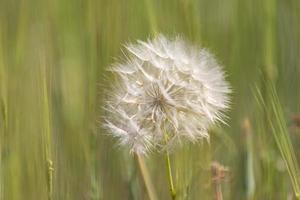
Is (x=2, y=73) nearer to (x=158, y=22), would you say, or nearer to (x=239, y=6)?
(x=158, y=22)

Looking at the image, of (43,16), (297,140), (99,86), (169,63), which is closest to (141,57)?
(169,63)

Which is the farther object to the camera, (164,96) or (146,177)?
(146,177)

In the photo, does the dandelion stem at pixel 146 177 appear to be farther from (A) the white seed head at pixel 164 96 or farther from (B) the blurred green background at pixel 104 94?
(A) the white seed head at pixel 164 96

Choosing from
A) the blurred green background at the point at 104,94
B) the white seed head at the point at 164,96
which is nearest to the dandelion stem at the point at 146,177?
the blurred green background at the point at 104,94

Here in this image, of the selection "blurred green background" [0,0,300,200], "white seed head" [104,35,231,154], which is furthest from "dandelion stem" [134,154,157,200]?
"white seed head" [104,35,231,154]

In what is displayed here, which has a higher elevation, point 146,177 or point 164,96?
point 164,96
